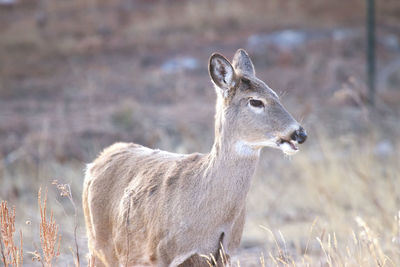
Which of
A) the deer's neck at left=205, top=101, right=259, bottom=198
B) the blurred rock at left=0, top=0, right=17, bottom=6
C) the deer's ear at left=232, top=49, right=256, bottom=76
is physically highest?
the deer's ear at left=232, top=49, right=256, bottom=76

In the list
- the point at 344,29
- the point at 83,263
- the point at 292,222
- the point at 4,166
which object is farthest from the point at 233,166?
the point at 344,29

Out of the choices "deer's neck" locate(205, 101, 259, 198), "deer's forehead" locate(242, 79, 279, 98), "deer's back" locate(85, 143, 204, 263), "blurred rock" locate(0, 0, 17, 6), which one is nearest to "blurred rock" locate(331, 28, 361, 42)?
"blurred rock" locate(0, 0, 17, 6)

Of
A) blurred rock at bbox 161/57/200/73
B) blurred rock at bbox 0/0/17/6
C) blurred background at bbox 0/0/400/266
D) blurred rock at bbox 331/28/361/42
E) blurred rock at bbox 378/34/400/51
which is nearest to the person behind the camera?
blurred background at bbox 0/0/400/266

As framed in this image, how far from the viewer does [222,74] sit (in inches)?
194

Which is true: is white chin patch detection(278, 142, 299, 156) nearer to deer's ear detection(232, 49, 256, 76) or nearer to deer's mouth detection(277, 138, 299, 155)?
deer's mouth detection(277, 138, 299, 155)

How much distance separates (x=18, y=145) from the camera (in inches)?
545

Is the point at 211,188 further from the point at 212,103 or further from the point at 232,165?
the point at 212,103

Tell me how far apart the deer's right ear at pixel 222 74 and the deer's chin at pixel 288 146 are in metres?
0.64

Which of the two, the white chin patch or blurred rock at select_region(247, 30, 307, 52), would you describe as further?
blurred rock at select_region(247, 30, 307, 52)

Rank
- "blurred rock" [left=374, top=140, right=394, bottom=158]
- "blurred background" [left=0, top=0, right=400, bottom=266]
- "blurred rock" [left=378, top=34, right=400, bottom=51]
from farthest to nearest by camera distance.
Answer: "blurred rock" [left=378, top=34, right=400, bottom=51] → "blurred rock" [left=374, top=140, right=394, bottom=158] → "blurred background" [left=0, top=0, right=400, bottom=266]

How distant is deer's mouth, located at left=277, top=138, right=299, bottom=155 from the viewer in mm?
4535

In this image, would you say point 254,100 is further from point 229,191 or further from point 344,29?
point 344,29

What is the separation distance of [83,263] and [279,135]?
3.62 metres

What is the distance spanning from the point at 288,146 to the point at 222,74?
2.65 feet
